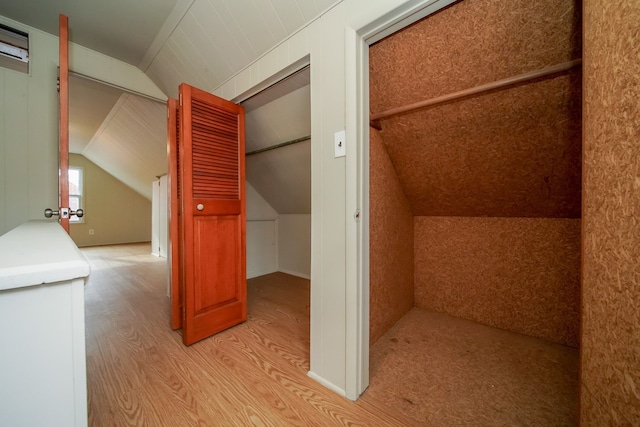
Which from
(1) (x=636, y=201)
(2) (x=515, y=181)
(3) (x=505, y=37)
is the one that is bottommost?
(1) (x=636, y=201)

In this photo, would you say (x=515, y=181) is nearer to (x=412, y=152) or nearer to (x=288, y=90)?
(x=412, y=152)

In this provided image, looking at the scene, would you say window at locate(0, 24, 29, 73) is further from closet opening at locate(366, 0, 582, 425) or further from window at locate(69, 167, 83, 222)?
window at locate(69, 167, 83, 222)

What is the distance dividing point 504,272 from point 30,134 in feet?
11.3

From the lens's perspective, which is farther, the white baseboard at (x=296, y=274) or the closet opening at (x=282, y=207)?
the white baseboard at (x=296, y=274)

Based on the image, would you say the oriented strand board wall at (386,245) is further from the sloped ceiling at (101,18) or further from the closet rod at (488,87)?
the sloped ceiling at (101,18)

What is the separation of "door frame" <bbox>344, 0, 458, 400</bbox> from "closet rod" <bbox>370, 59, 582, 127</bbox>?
0.35 m

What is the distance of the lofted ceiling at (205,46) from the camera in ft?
4.58

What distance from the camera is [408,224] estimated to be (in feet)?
6.67

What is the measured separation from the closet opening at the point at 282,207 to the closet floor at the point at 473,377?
509 millimetres

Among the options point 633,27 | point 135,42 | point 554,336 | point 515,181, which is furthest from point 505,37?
point 135,42

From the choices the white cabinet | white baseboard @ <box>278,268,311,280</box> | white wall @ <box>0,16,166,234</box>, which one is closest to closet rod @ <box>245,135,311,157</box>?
white wall @ <box>0,16,166,234</box>

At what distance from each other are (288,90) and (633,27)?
169 cm

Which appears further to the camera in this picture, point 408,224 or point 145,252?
point 145,252

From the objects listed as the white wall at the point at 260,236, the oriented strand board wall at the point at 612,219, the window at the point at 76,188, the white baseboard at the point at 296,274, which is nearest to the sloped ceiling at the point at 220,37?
the oriented strand board wall at the point at 612,219
